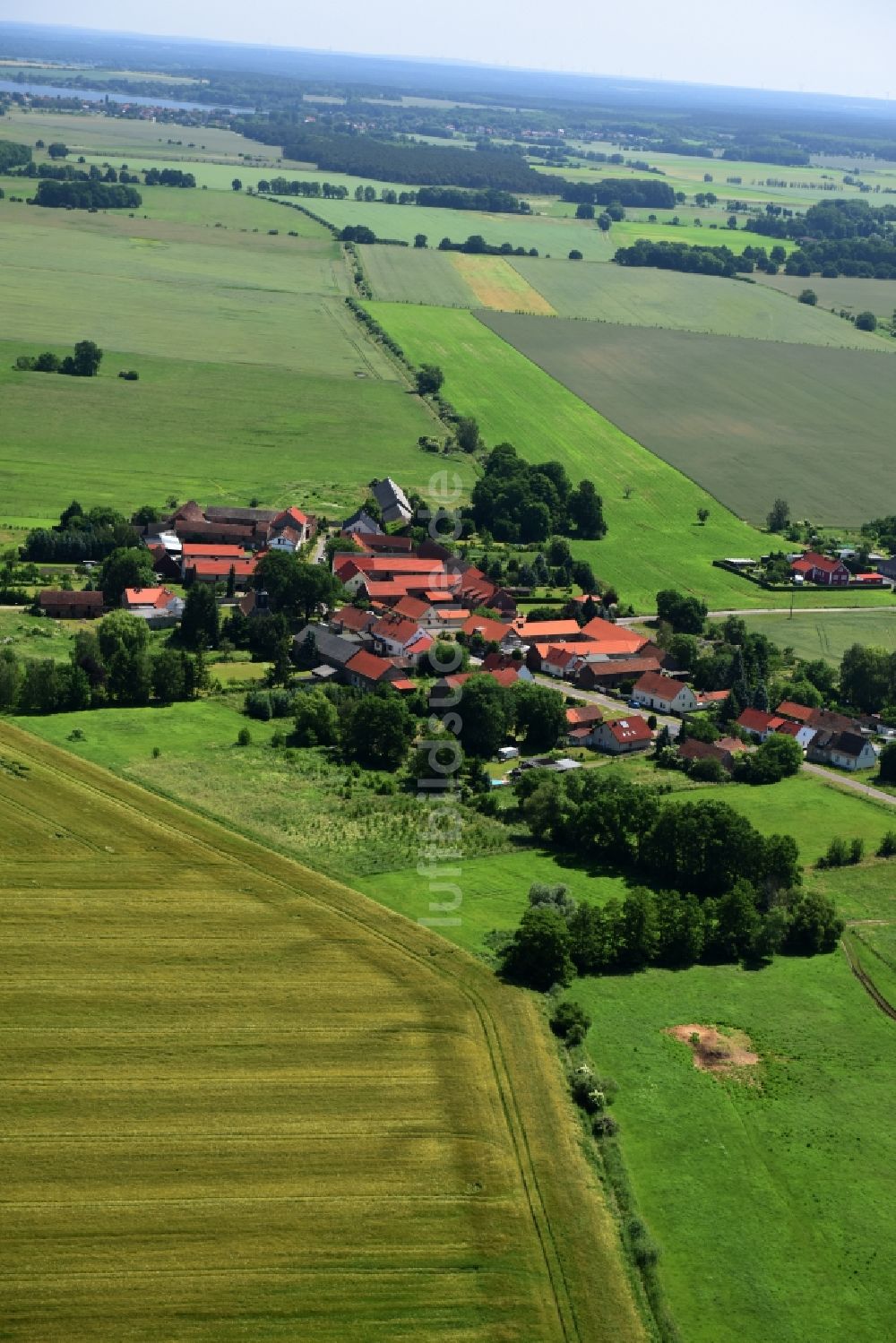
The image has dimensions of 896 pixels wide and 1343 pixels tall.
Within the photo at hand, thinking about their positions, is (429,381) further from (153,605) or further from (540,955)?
(540,955)

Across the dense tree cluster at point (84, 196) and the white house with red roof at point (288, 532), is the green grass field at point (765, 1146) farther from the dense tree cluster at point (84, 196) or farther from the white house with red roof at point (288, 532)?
the dense tree cluster at point (84, 196)

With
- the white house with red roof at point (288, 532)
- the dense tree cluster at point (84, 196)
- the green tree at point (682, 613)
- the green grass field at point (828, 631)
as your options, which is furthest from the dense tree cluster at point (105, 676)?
the dense tree cluster at point (84, 196)

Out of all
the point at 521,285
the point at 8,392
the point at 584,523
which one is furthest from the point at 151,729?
the point at 521,285

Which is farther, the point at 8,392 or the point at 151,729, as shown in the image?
the point at 8,392

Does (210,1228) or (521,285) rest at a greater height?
(521,285)

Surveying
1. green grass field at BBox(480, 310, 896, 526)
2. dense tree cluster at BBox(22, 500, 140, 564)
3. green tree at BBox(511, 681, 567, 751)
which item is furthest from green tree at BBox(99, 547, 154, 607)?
green grass field at BBox(480, 310, 896, 526)

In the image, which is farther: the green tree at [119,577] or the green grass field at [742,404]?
the green grass field at [742,404]

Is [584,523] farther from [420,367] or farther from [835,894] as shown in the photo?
[835,894]

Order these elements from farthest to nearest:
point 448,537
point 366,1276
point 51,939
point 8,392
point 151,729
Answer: point 8,392, point 448,537, point 151,729, point 51,939, point 366,1276
